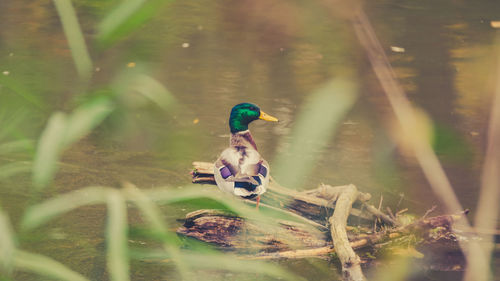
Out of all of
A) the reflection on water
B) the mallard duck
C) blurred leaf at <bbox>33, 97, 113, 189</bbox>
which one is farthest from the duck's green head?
blurred leaf at <bbox>33, 97, 113, 189</bbox>

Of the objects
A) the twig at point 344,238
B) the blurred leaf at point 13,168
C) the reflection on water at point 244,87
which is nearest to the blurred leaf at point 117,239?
the reflection on water at point 244,87

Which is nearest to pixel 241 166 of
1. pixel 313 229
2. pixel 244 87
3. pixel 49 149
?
pixel 313 229

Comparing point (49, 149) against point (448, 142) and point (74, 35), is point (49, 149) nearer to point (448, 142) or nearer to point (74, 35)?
point (74, 35)

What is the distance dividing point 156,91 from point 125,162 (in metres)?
2.12

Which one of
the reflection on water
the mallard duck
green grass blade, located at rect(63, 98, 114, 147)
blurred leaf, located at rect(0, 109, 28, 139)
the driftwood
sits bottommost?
the reflection on water

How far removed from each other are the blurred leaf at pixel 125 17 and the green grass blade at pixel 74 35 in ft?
0.11

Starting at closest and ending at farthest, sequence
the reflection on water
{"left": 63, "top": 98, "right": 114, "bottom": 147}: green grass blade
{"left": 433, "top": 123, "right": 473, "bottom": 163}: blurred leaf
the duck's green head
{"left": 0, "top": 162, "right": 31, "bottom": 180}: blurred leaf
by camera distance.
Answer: {"left": 433, "top": 123, "right": 473, "bottom": 163}: blurred leaf
{"left": 63, "top": 98, "right": 114, "bottom": 147}: green grass blade
{"left": 0, "top": 162, "right": 31, "bottom": 180}: blurred leaf
the duck's green head
the reflection on water

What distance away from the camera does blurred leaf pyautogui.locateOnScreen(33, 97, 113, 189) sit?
3.79 ft

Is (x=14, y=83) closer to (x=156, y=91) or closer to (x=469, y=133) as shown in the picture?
(x=156, y=91)

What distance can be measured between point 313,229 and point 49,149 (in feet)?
5.03

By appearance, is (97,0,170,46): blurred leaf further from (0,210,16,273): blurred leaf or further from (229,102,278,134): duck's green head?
(229,102,278,134): duck's green head

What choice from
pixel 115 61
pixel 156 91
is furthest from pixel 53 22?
pixel 156 91

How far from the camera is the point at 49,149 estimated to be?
1146 mm

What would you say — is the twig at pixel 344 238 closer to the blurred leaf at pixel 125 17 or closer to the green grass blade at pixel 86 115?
the green grass blade at pixel 86 115
